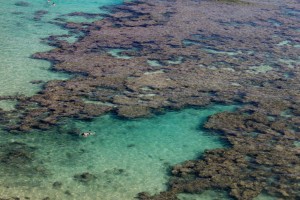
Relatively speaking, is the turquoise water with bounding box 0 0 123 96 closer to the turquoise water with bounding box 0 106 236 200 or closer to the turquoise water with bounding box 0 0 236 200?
the turquoise water with bounding box 0 0 236 200

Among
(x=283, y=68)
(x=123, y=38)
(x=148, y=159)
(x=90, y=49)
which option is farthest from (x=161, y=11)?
(x=148, y=159)

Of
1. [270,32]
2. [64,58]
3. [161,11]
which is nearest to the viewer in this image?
[64,58]

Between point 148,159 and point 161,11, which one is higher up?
point 161,11

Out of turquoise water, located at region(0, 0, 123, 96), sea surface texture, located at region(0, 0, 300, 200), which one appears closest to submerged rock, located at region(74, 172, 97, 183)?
sea surface texture, located at region(0, 0, 300, 200)

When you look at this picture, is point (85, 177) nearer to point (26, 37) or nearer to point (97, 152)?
point (97, 152)

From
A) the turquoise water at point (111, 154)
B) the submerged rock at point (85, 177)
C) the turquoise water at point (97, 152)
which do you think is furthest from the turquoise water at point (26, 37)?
the submerged rock at point (85, 177)

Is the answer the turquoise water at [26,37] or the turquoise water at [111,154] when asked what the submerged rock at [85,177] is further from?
the turquoise water at [26,37]

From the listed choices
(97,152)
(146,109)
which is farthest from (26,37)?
(97,152)

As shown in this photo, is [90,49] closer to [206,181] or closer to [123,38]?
[123,38]
